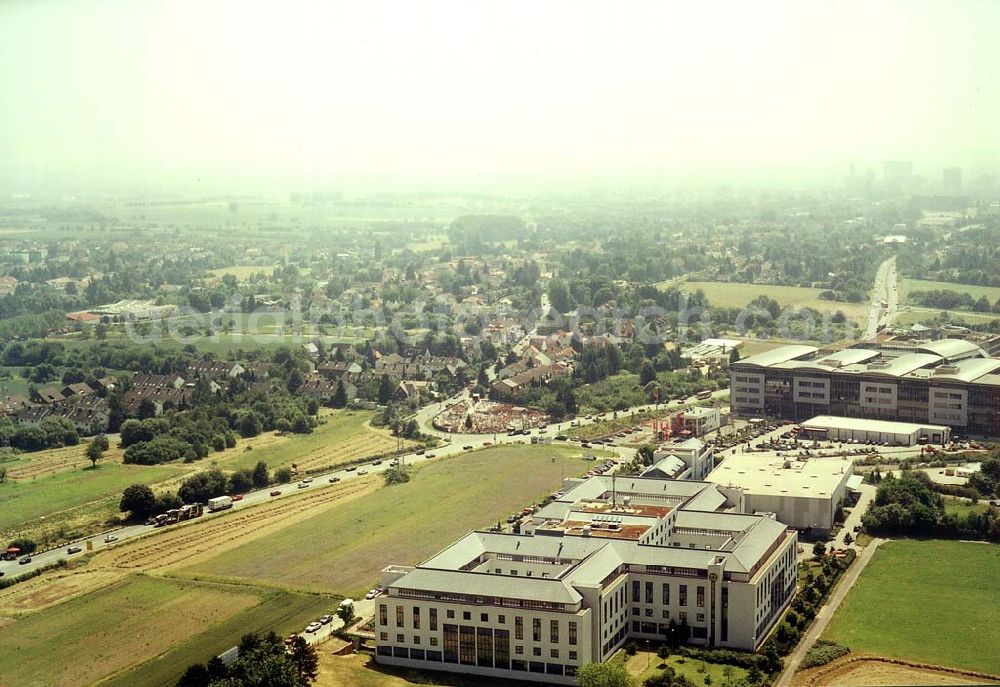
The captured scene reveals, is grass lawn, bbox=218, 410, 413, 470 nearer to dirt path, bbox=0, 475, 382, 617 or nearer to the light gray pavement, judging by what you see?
dirt path, bbox=0, 475, 382, 617

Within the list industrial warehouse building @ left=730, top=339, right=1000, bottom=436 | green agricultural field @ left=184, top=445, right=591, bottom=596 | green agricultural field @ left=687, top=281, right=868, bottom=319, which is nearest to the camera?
green agricultural field @ left=184, top=445, right=591, bottom=596

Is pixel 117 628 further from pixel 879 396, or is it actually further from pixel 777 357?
pixel 777 357

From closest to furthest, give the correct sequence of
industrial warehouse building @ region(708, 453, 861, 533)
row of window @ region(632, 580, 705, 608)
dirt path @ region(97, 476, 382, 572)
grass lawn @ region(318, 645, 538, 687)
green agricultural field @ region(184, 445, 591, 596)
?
grass lawn @ region(318, 645, 538, 687), row of window @ region(632, 580, 705, 608), green agricultural field @ region(184, 445, 591, 596), dirt path @ region(97, 476, 382, 572), industrial warehouse building @ region(708, 453, 861, 533)

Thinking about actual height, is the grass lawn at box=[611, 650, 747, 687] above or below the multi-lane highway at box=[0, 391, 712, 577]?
above

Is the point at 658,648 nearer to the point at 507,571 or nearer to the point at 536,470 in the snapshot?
the point at 507,571

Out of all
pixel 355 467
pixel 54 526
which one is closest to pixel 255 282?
pixel 355 467

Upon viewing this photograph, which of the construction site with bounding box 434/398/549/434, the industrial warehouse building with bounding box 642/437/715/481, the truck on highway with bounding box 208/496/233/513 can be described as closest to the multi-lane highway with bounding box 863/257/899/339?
the construction site with bounding box 434/398/549/434

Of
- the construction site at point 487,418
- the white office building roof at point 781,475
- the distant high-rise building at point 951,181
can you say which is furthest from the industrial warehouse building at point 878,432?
the distant high-rise building at point 951,181
